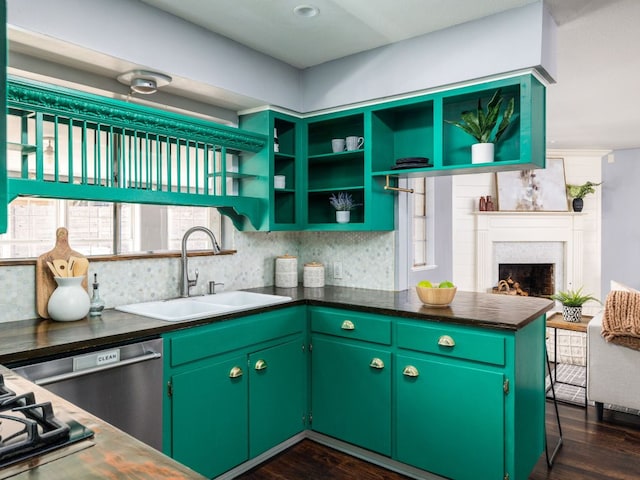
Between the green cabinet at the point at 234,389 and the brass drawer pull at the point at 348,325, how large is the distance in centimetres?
28

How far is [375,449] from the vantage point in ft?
8.69

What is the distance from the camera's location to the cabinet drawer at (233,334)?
2227 mm

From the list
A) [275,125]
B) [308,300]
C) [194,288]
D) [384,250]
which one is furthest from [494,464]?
[275,125]

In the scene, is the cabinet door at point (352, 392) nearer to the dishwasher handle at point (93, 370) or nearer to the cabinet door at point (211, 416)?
the cabinet door at point (211, 416)

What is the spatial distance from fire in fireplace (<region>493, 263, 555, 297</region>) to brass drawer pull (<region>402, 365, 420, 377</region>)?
5016 mm

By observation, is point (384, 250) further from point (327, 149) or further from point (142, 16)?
point (142, 16)

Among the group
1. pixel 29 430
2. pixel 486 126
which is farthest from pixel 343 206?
pixel 29 430

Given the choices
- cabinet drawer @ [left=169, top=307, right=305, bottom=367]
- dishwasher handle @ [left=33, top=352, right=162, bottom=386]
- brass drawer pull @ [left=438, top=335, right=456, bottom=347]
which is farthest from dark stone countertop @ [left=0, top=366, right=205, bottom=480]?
brass drawer pull @ [left=438, top=335, right=456, bottom=347]

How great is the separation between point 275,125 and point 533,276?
17.6 ft

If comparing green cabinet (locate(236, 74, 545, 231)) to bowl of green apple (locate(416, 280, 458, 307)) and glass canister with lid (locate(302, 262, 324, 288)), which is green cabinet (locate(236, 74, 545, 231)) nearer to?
glass canister with lid (locate(302, 262, 324, 288))

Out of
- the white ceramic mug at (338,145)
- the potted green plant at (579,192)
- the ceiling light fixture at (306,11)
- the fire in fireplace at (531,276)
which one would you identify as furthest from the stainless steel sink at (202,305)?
the potted green plant at (579,192)

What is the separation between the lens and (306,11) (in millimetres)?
2547

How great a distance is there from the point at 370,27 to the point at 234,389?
2141 millimetres

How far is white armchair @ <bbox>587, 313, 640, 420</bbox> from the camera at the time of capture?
10.4 feet
